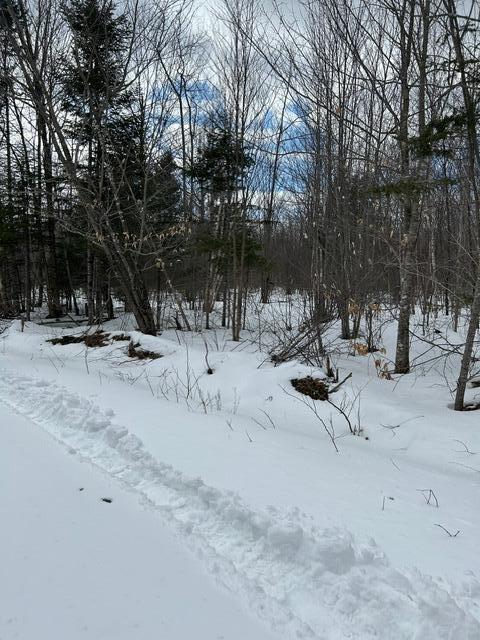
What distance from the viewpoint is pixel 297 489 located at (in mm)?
3084

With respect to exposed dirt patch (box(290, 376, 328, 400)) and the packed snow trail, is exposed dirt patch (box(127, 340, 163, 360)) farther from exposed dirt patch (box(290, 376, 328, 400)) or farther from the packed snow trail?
the packed snow trail

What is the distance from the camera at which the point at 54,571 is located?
224 centimetres

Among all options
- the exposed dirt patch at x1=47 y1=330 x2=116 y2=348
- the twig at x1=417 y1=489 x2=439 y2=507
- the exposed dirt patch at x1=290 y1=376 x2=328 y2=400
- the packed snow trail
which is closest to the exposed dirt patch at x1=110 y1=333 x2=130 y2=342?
the exposed dirt patch at x1=47 y1=330 x2=116 y2=348

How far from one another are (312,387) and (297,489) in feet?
9.03

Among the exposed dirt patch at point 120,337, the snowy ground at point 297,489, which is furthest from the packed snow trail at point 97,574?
the exposed dirt patch at point 120,337

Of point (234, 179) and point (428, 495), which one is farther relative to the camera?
point (234, 179)

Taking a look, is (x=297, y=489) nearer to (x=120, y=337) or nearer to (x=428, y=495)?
(x=428, y=495)

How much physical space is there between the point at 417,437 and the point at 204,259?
11317mm

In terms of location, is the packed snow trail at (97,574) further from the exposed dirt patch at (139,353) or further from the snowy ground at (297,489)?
the exposed dirt patch at (139,353)

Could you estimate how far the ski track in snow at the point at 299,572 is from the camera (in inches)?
73.1

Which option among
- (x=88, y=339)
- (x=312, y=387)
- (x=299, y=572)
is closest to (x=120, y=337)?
(x=88, y=339)

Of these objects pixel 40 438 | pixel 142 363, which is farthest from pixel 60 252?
pixel 40 438

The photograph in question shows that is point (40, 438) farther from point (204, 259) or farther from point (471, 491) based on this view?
point (204, 259)

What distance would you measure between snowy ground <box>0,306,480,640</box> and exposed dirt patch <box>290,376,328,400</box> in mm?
154
